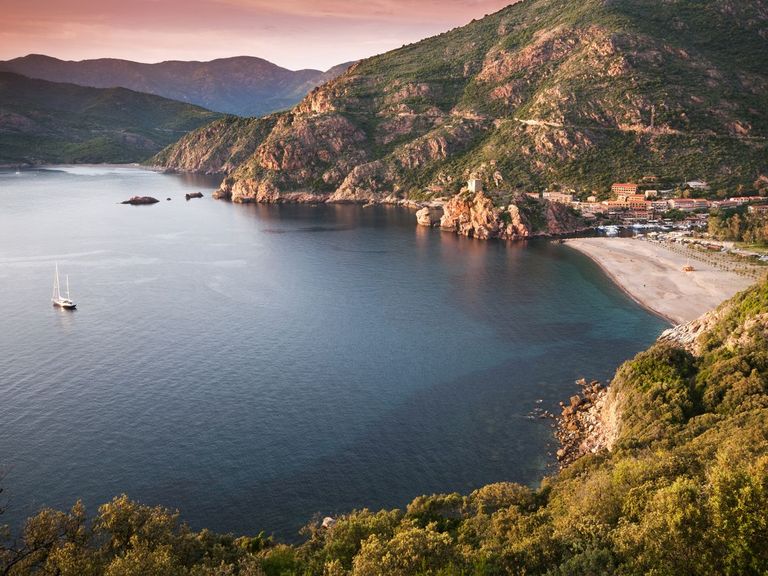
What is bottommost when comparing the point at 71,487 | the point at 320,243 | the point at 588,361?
the point at 71,487

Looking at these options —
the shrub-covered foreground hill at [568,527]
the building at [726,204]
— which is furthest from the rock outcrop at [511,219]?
the shrub-covered foreground hill at [568,527]

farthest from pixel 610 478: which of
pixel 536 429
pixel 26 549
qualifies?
pixel 26 549

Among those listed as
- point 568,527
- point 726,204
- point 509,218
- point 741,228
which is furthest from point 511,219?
point 568,527

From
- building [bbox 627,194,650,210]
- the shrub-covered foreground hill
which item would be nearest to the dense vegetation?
building [bbox 627,194,650,210]

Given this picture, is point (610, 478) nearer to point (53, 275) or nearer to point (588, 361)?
point (588, 361)

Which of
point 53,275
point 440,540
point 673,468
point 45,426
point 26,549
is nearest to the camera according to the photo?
point 440,540

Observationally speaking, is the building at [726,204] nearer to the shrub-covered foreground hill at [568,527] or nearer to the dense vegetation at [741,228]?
the dense vegetation at [741,228]
